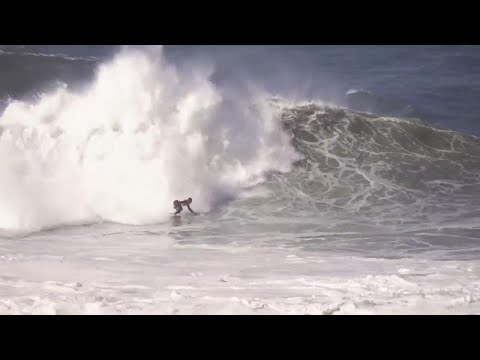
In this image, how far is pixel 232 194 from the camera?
41.9 feet

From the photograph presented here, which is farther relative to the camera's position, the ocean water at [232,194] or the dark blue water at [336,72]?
the dark blue water at [336,72]

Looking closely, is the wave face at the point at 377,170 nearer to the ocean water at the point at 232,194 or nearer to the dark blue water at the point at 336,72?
the ocean water at the point at 232,194

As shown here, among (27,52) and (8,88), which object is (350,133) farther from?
(27,52)

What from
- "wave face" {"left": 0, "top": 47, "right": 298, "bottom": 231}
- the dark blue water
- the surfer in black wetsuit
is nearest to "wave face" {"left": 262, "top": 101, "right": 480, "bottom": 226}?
"wave face" {"left": 0, "top": 47, "right": 298, "bottom": 231}

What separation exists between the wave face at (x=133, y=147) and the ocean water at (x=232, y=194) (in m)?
0.04

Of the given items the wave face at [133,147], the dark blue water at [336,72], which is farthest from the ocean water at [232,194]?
the dark blue water at [336,72]

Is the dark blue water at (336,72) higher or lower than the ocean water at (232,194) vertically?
higher

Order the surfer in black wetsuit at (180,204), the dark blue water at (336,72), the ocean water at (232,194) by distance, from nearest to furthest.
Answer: the ocean water at (232,194)
the surfer in black wetsuit at (180,204)
the dark blue water at (336,72)

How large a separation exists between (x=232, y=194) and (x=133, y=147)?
2.49m

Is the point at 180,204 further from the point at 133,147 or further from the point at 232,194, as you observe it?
the point at 133,147

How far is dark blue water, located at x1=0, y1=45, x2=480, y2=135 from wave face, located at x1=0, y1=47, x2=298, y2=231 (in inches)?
69.4

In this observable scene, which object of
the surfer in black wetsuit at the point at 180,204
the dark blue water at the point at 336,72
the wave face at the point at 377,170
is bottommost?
the surfer in black wetsuit at the point at 180,204

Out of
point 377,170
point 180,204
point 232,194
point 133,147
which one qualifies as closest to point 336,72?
point 377,170

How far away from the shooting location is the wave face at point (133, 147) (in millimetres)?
11750
